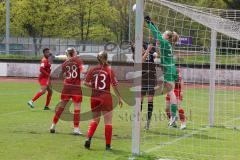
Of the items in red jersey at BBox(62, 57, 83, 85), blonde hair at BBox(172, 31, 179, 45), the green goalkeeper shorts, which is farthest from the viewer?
red jersey at BBox(62, 57, 83, 85)

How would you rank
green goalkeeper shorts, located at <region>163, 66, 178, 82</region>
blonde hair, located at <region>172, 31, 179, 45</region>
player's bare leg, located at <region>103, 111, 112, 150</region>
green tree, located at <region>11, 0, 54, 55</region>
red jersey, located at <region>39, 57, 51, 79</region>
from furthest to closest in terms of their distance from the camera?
green tree, located at <region>11, 0, 54, 55</region>
red jersey, located at <region>39, 57, 51, 79</region>
green goalkeeper shorts, located at <region>163, 66, 178, 82</region>
blonde hair, located at <region>172, 31, 179, 45</region>
player's bare leg, located at <region>103, 111, 112, 150</region>

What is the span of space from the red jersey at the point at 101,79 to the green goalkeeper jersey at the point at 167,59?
137 centimetres

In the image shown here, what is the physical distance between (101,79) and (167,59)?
2.12 m

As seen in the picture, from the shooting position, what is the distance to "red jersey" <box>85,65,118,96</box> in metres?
9.93

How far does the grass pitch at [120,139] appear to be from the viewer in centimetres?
920

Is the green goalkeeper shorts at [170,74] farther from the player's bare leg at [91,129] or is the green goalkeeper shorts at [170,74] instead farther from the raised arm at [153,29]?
the player's bare leg at [91,129]

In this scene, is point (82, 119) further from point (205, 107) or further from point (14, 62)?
point (14, 62)

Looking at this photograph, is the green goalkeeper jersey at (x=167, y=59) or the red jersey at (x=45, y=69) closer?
the green goalkeeper jersey at (x=167, y=59)

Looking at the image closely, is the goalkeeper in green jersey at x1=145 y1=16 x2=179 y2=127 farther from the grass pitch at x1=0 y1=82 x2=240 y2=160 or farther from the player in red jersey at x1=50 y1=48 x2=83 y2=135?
the player in red jersey at x1=50 y1=48 x2=83 y2=135

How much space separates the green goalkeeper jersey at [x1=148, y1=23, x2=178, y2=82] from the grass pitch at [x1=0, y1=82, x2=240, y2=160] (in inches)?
53.6

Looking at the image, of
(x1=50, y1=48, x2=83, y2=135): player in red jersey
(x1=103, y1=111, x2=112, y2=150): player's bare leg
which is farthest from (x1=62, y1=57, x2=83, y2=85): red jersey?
(x1=103, y1=111, x2=112, y2=150): player's bare leg

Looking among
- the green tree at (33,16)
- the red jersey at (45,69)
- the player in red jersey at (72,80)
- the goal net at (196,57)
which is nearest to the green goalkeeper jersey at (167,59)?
the goal net at (196,57)

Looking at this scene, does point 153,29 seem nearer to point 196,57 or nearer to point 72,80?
point 72,80

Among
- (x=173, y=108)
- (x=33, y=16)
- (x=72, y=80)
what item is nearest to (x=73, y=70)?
(x=72, y=80)
